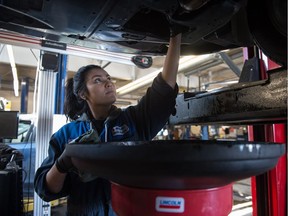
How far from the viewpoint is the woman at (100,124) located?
3.59 feet

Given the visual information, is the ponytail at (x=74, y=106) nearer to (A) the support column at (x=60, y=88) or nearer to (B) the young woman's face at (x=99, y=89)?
(B) the young woman's face at (x=99, y=89)

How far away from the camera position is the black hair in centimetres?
140

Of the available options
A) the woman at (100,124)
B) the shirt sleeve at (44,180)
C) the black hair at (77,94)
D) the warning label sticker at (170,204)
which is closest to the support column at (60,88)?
the black hair at (77,94)

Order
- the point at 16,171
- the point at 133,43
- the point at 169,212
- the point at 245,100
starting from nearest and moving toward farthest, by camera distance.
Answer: the point at 169,212
the point at 245,100
the point at 133,43
the point at 16,171

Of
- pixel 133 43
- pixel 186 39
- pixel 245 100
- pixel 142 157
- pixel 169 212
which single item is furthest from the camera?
pixel 133 43

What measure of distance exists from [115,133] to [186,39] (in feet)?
1.77

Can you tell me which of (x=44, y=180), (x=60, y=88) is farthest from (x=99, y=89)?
(x=60, y=88)

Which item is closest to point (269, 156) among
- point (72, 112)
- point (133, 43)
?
point (133, 43)

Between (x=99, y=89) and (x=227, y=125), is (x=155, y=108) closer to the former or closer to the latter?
(x=99, y=89)

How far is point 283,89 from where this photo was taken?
2.41ft

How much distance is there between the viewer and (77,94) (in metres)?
1.43

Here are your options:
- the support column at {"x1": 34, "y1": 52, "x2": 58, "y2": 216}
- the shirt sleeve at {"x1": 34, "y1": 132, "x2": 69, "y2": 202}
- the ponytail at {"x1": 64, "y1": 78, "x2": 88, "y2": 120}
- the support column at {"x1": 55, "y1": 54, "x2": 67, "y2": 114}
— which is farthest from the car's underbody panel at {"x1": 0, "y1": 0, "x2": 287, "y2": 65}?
the support column at {"x1": 55, "y1": 54, "x2": 67, "y2": 114}

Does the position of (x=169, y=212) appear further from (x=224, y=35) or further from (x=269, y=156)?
(x=224, y=35)

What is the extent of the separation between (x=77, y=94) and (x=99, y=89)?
0.62ft
